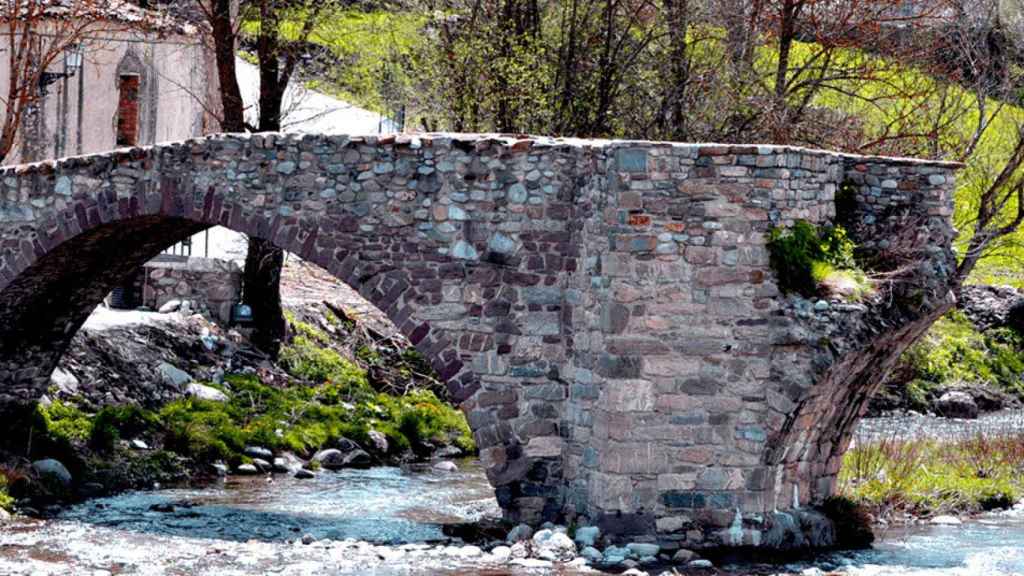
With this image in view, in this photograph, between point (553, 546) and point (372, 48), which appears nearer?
point (553, 546)

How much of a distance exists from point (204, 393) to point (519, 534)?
6.60 m

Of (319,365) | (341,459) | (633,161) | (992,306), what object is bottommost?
(341,459)

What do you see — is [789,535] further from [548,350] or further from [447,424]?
[447,424]

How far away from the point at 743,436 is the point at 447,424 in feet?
25.2

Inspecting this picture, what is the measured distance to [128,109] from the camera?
28.2 metres

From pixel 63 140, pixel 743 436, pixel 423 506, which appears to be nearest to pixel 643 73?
pixel 423 506

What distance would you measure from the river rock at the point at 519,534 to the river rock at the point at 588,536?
475 mm

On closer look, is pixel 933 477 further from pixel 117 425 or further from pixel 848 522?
pixel 117 425

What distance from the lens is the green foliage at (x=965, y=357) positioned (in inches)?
1024

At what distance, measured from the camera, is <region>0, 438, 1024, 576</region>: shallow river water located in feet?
42.0

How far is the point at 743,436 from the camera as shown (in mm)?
13219

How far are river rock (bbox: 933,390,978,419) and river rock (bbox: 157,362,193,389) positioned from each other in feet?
36.1

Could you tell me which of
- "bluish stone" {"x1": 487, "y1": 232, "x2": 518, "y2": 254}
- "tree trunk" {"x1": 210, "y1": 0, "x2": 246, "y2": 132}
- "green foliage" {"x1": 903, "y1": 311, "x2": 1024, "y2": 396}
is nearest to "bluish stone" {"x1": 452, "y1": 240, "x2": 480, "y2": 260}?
"bluish stone" {"x1": 487, "y1": 232, "x2": 518, "y2": 254}

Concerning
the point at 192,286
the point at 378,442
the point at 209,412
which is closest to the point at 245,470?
the point at 209,412
